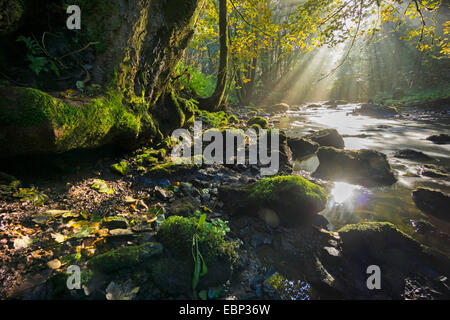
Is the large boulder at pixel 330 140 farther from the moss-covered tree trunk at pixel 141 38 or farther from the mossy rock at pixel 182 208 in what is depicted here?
the mossy rock at pixel 182 208

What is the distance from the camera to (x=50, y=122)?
2246 mm

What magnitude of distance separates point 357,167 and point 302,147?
1952 millimetres

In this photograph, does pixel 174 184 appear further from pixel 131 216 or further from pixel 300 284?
pixel 300 284

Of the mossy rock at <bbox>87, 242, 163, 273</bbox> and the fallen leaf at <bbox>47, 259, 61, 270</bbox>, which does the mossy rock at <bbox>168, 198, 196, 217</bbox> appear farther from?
the fallen leaf at <bbox>47, 259, 61, 270</bbox>

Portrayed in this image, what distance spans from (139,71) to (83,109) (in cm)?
174

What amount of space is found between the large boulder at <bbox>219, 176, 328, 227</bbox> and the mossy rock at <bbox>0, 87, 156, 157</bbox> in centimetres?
216

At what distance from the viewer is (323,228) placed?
9.78ft

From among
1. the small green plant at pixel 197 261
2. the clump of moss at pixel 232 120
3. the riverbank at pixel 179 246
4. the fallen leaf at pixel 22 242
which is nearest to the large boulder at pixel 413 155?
the riverbank at pixel 179 246

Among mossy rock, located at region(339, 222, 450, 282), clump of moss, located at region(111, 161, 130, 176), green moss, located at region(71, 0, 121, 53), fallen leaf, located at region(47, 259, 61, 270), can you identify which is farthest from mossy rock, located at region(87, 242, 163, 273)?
green moss, located at region(71, 0, 121, 53)

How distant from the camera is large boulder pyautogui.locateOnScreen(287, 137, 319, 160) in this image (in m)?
6.81

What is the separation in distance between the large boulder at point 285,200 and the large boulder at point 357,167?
2.51 meters

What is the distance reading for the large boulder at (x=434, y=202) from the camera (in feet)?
11.9

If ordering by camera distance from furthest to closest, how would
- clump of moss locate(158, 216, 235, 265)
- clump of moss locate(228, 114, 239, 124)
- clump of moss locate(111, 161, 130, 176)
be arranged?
clump of moss locate(228, 114, 239, 124) < clump of moss locate(111, 161, 130, 176) < clump of moss locate(158, 216, 235, 265)

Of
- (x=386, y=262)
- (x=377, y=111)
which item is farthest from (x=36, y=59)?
(x=377, y=111)
